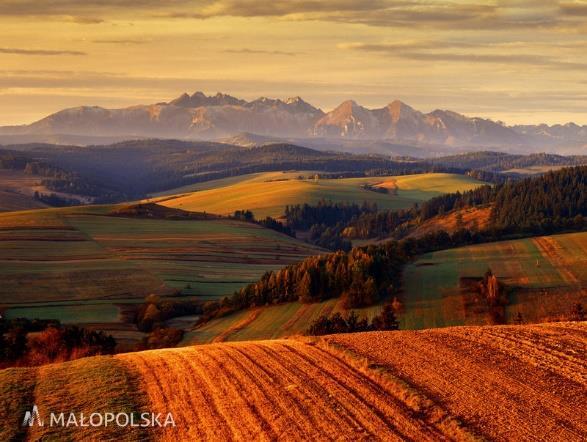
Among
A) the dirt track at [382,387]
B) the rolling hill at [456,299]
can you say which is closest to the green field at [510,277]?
the rolling hill at [456,299]

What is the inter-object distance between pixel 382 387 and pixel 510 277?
66.9 metres

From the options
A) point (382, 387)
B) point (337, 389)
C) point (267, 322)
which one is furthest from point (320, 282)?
point (337, 389)

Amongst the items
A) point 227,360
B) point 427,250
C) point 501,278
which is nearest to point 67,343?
point 227,360

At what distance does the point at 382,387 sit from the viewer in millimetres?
29531

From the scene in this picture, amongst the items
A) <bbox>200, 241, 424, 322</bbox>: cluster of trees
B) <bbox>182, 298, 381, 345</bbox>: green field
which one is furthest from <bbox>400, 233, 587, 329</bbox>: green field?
<bbox>182, 298, 381, 345</bbox>: green field

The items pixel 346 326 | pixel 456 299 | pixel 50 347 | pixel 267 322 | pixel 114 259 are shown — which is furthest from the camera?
pixel 114 259

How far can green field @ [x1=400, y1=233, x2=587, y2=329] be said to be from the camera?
7825 centimetres

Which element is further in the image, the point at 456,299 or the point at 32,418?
the point at 456,299

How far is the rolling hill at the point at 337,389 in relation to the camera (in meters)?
24.8

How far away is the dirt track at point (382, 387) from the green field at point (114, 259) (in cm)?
5873

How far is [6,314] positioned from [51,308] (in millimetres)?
6254

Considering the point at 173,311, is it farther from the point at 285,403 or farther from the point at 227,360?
the point at 285,403

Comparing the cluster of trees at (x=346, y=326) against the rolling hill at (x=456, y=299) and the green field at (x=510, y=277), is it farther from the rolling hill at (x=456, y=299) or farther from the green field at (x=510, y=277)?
the rolling hill at (x=456, y=299)

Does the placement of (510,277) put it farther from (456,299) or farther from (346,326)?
(346,326)
